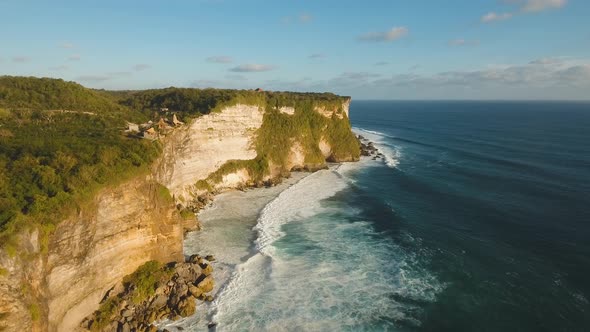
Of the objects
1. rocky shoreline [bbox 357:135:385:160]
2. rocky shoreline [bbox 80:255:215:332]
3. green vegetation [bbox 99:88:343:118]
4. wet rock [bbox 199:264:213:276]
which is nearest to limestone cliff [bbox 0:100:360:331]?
Answer: rocky shoreline [bbox 80:255:215:332]

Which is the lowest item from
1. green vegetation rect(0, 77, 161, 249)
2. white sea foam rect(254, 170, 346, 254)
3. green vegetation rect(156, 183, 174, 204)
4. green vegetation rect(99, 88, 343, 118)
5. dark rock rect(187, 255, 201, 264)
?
dark rock rect(187, 255, 201, 264)

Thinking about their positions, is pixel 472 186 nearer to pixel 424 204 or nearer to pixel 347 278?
pixel 424 204

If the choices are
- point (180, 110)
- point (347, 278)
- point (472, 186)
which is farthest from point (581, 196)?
point (180, 110)

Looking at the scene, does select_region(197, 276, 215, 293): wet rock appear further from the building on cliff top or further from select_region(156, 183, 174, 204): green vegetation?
the building on cliff top

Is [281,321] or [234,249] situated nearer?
[281,321]

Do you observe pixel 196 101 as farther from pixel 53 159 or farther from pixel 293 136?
pixel 53 159
